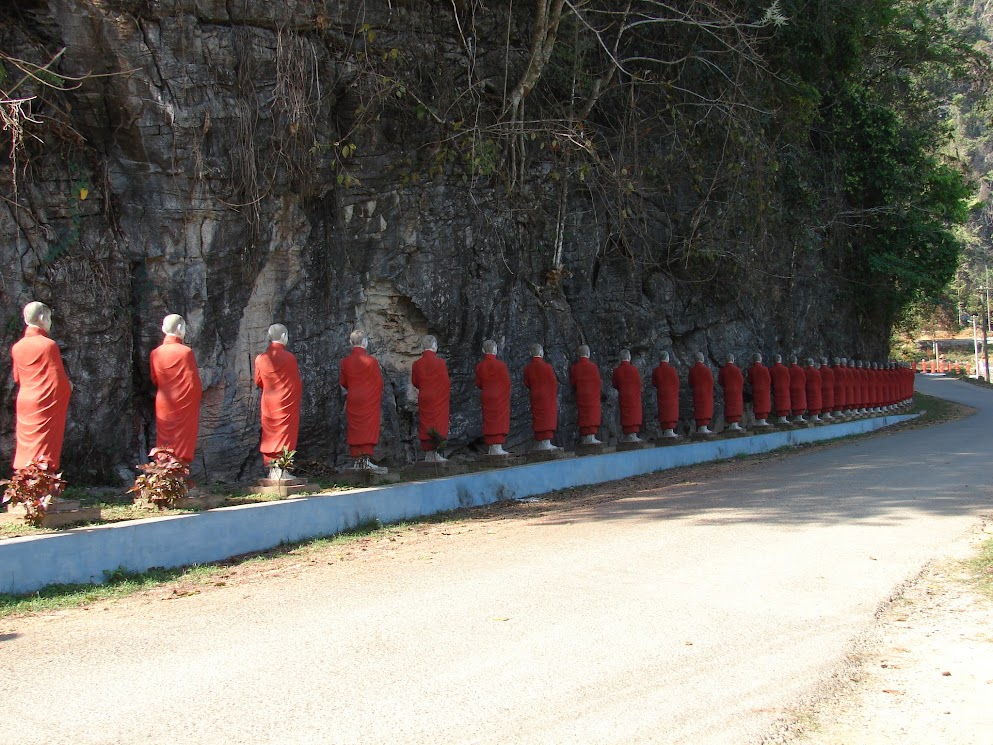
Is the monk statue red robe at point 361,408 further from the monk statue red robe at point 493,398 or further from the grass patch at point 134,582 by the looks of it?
the monk statue red robe at point 493,398

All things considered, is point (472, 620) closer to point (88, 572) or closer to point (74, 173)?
point (88, 572)

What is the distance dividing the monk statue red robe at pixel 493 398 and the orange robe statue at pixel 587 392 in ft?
6.94

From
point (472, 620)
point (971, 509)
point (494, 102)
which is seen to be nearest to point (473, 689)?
point (472, 620)

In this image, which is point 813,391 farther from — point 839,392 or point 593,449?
point 593,449

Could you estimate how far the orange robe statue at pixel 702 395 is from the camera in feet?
57.9

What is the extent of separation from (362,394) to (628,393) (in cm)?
620

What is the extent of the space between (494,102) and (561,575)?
10.1 metres

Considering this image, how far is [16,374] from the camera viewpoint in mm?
7637

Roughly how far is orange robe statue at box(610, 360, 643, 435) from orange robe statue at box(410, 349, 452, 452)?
4661 mm

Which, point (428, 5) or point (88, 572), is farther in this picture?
point (428, 5)

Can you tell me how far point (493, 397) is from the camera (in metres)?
12.4

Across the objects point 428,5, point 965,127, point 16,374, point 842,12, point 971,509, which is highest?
point 965,127

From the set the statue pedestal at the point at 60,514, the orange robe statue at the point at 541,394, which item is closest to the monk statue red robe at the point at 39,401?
the statue pedestal at the point at 60,514

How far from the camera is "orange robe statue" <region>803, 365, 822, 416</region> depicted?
22.7m
